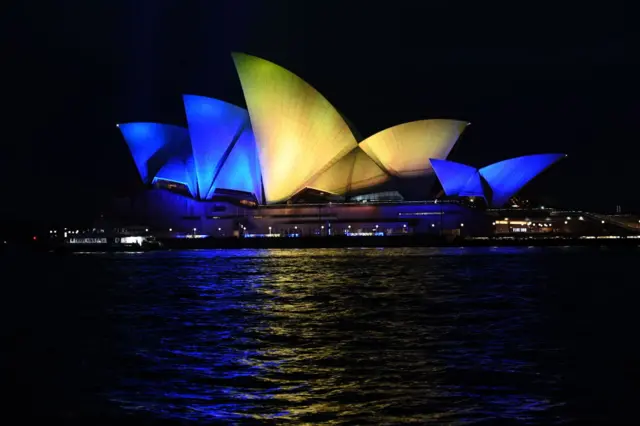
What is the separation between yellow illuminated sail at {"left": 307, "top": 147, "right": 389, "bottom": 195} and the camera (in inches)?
2331

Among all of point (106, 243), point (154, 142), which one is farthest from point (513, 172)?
point (106, 243)

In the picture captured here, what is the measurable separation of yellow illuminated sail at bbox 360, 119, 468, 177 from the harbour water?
1356 inches

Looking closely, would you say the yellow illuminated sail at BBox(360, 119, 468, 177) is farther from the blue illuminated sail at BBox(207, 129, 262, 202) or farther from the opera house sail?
the blue illuminated sail at BBox(207, 129, 262, 202)

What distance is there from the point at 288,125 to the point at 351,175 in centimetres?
993

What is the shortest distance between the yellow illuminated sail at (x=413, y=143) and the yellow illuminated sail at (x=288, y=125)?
90.5 inches

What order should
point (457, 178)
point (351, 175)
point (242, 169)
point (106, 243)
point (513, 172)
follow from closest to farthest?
1. point (513, 172)
2. point (457, 178)
3. point (242, 169)
4. point (351, 175)
5. point (106, 243)

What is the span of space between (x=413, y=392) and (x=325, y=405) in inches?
44.1

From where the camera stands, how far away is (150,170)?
207ft

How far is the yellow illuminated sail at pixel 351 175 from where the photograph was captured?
59219 mm

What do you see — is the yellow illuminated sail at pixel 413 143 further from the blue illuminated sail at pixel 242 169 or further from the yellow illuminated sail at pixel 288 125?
the blue illuminated sail at pixel 242 169

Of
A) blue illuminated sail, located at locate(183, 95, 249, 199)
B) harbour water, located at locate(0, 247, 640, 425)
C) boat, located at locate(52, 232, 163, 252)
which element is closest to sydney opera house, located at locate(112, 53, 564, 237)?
blue illuminated sail, located at locate(183, 95, 249, 199)

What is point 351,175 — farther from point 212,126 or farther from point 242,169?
point 212,126

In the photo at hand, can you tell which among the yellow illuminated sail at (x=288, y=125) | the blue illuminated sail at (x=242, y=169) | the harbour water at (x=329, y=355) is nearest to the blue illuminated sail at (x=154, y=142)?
the blue illuminated sail at (x=242, y=169)

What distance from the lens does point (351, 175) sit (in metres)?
61.5
